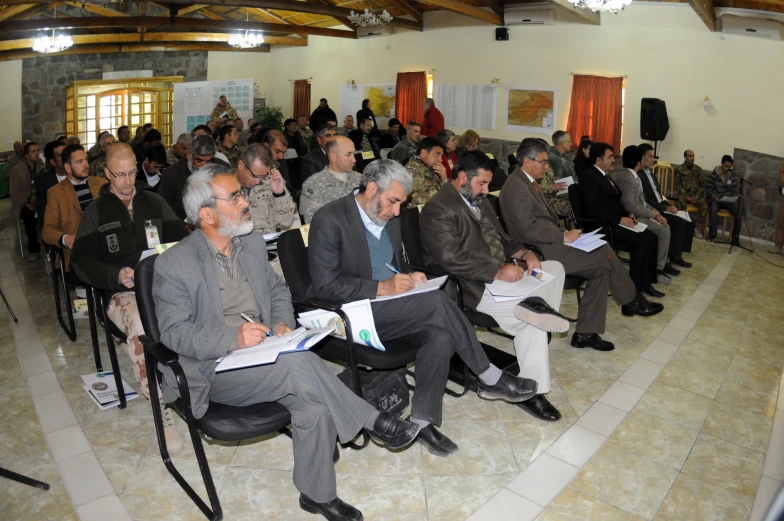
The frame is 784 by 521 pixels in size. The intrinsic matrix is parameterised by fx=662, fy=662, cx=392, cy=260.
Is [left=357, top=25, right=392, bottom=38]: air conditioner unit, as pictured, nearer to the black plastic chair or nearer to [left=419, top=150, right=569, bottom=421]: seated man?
[left=419, top=150, right=569, bottom=421]: seated man

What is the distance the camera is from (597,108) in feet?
32.9

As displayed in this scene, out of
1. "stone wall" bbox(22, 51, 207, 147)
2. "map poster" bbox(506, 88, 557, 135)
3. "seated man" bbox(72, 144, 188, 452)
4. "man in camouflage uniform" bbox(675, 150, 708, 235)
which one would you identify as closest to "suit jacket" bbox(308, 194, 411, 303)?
"seated man" bbox(72, 144, 188, 452)

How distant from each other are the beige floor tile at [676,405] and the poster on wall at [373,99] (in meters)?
10.7

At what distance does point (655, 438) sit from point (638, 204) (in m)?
3.09

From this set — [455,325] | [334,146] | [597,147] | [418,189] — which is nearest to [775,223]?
[597,147]

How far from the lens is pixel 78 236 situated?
11.1 feet

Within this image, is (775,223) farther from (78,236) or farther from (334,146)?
(78,236)

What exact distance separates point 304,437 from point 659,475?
1683mm

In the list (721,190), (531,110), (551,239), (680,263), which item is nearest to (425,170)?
(551,239)

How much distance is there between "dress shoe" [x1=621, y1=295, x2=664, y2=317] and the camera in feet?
16.8

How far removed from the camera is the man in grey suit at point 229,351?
7.98 ft

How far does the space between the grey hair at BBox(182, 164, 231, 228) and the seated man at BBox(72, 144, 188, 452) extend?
0.73m

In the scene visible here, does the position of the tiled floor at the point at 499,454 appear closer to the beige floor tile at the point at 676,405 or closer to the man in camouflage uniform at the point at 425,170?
the beige floor tile at the point at 676,405

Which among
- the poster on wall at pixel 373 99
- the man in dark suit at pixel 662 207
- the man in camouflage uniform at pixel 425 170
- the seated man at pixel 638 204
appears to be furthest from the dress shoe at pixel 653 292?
the poster on wall at pixel 373 99
